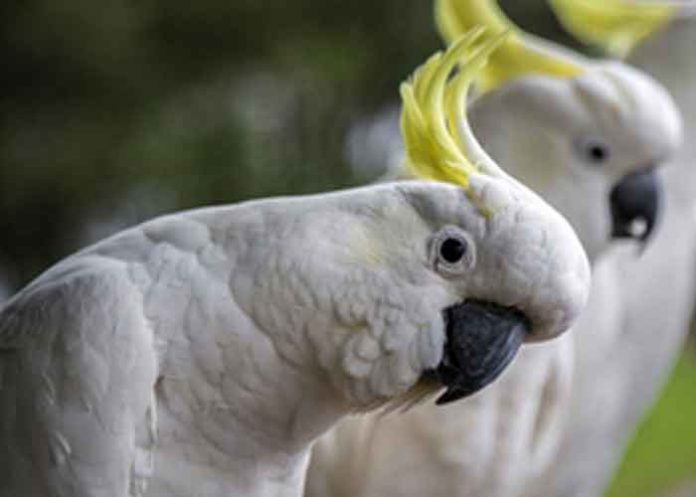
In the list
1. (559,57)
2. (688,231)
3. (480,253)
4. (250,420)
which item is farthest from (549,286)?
(688,231)

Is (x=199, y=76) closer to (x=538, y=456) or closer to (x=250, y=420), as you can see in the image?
(x=538, y=456)

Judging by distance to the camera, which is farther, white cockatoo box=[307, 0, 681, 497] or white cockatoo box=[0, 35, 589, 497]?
white cockatoo box=[307, 0, 681, 497]

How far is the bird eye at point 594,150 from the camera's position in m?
2.22

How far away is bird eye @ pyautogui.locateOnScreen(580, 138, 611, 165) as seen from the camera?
7.30 ft

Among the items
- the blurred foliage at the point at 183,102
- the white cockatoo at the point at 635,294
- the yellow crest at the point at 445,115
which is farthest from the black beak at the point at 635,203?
the blurred foliage at the point at 183,102

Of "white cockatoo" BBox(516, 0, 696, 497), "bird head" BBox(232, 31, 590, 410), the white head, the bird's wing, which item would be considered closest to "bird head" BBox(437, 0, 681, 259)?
the white head

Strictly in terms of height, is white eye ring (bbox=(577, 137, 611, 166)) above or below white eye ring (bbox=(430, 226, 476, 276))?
below

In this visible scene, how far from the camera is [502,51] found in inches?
83.4

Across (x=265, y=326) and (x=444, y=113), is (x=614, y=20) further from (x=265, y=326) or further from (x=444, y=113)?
(x=265, y=326)

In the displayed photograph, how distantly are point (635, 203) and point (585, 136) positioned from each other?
0.13 meters

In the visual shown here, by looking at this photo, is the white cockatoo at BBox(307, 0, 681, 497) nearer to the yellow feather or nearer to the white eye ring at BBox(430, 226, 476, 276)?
the yellow feather

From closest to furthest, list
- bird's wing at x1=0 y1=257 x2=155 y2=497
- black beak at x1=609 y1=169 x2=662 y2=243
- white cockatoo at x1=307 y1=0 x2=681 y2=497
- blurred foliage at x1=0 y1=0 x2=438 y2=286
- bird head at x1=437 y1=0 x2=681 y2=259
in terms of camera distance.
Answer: bird's wing at x1=0 y1=257 x2=155 y2=497 < white cockatoo at x1=307 y1=0 x2=681 y2=497 < bird head at x1=437 y1=0 x2=681 y2=259 < black beak at x1=609 y1=169 x2=662 y2=243 < blurred foliage at x1=0 y1=0 x2=438 y2=286

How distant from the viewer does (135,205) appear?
389cm

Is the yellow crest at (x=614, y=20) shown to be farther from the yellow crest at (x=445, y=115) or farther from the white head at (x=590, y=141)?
the yellow crest at (x=445, y=115)
